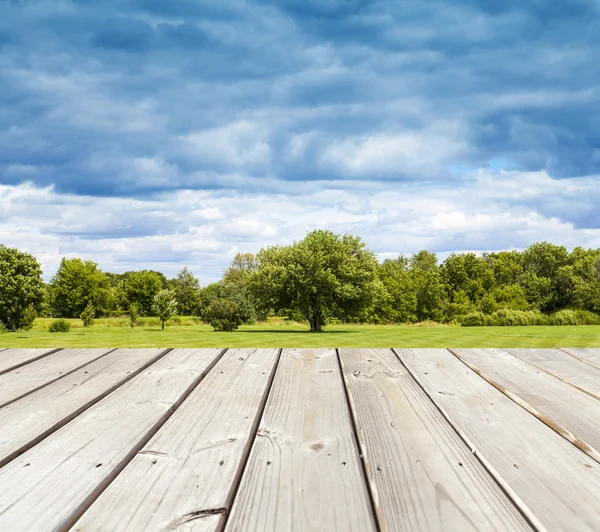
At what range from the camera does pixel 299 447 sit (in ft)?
5.26

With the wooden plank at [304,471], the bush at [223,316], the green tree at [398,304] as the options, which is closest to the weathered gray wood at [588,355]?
the wooden plank at [304,471]

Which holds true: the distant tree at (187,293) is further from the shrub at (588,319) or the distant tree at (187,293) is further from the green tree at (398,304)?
the shrub at (588,319)

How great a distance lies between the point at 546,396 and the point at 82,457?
1847 millimetres

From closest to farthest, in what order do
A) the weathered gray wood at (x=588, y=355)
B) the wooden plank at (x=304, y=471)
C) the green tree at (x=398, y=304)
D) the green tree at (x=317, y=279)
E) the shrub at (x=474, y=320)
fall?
the wooden plank at (x=304, y=471), the weathered gray wood at (x=588, y=355), the green tree at (x=317, y=279), the shrub at (x=474, y=320), the green tree at (x=398, y=304)

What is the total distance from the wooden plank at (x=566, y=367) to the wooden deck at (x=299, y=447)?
0.02 meters

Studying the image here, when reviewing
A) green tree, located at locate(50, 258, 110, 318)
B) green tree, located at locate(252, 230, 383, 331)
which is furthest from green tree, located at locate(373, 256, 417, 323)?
green tree, located at locate(50, 258, 110, 318)

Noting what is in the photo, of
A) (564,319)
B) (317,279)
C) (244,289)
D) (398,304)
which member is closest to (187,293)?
(244,289)

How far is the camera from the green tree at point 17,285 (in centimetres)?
4641

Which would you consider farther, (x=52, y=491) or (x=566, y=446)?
(x=566, y=446)

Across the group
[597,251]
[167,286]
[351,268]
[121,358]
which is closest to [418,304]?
[351,268]

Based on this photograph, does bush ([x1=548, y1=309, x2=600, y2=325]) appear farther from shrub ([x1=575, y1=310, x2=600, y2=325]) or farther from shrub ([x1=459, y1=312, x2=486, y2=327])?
shrub ([x1=459, y1=312, x2=486, y2=327])

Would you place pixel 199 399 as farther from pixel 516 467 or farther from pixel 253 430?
pixel 516 467

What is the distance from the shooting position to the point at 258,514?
1.22 m

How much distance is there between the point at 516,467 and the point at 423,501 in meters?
0.39
